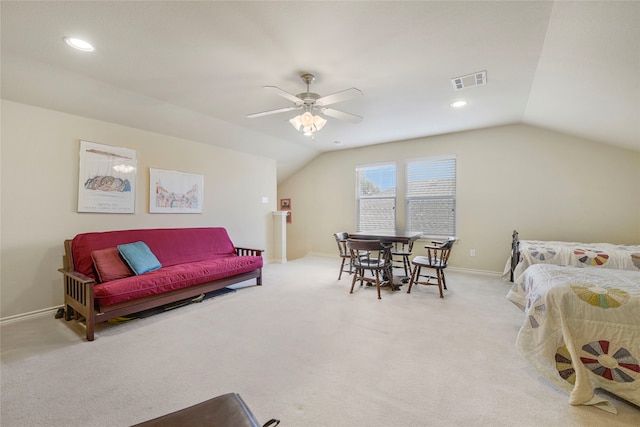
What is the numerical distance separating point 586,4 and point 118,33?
3.23m

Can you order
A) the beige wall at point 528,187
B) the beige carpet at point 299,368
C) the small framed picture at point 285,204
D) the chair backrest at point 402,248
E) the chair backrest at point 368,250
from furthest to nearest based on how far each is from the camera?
1. the small framed picture at point 285,204
2. the chair backrest at point 402,248
3. the beige wall at point 528,187
4. the chair backrest at point 368,250
5. the beige carpet at point 299,368

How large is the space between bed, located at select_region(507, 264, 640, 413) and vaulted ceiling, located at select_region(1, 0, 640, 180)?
1.75 meters

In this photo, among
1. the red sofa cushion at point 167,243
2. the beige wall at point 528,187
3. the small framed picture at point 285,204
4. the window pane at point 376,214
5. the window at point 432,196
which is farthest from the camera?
the small framed picture at point 285,204

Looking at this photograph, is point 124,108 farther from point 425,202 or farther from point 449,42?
point 425,202

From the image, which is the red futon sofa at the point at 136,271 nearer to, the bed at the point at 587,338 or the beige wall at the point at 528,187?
the bed at the point at 587,338

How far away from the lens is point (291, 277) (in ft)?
14.9

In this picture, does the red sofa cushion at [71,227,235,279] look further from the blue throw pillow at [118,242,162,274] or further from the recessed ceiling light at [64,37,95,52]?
the recessed ceiling light at [64,37,95,52]

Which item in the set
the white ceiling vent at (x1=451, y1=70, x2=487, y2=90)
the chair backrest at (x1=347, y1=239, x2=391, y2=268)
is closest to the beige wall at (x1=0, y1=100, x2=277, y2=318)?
the chair backrest at (x1=347, y1=239, x2=391, y2=268)

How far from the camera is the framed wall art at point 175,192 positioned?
3.89 m

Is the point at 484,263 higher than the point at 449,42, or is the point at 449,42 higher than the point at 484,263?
the point at 449,42

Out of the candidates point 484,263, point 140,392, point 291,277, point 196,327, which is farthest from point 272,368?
point 484,263


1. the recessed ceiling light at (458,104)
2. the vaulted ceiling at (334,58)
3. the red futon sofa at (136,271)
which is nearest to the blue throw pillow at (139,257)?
the red futon sofa at (136,271)

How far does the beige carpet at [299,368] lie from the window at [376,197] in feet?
8.92

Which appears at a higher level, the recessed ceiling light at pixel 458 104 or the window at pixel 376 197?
the recessed ceiling light at pixel 458 104
